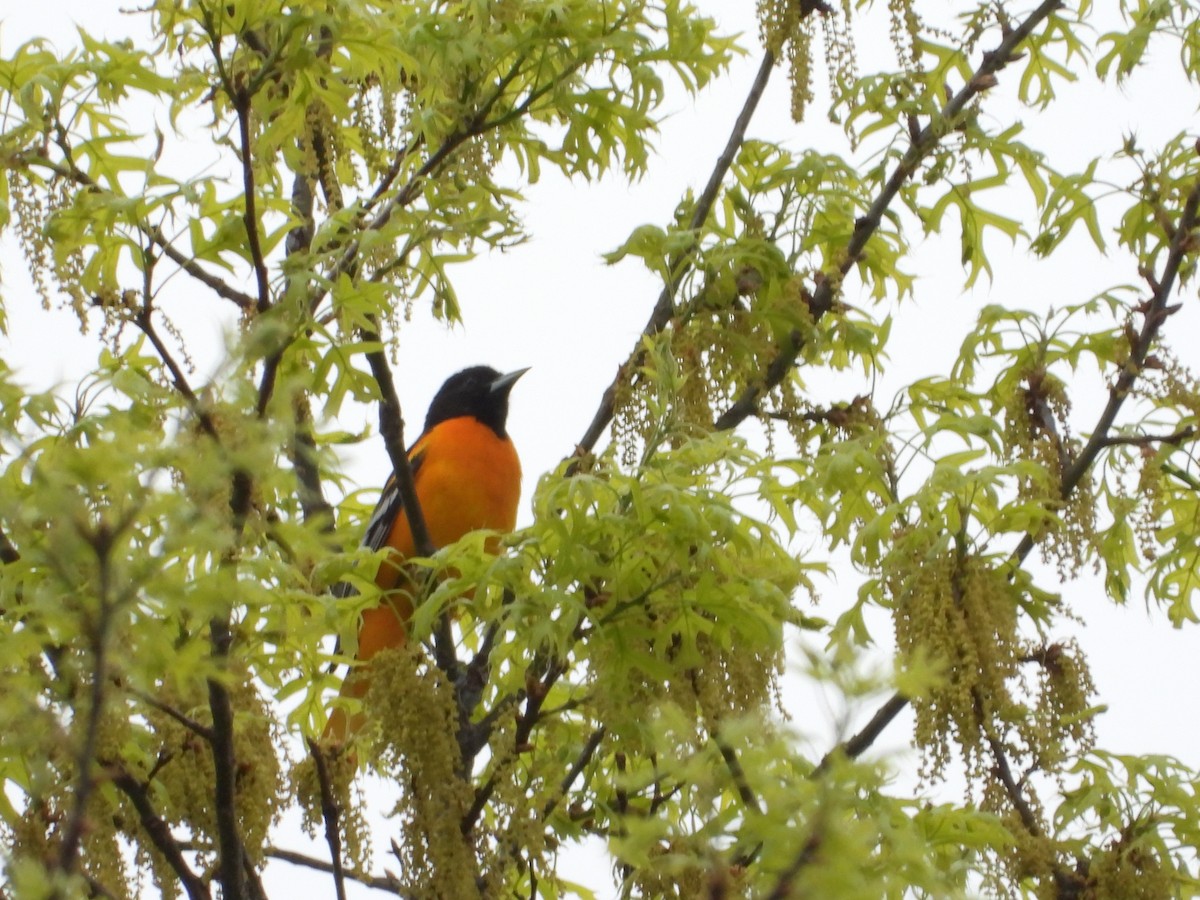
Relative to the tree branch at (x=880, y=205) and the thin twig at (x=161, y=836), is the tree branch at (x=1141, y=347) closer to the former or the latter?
the tree branch at (x=880, y=205)

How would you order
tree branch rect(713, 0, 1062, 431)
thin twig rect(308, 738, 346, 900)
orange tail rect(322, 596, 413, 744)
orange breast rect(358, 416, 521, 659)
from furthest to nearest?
orange breast rect(358, 416, 521, 659) < orange tail rect(322, 596, 413, 744) < tree branch rect(713, 0, 1062, 431) < thin twig rect(308, 738, 346, 900)

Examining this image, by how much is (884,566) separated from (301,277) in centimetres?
119

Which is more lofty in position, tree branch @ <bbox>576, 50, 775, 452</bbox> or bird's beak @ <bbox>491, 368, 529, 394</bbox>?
bird's beak @ <bbox>491, 368, 529, 394</bbox>

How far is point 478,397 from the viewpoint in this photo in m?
5.95

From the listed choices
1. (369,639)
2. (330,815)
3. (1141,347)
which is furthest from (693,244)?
(369,639)

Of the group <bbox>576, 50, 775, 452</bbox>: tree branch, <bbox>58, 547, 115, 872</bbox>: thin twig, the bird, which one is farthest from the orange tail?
<bbox>58, 547, 115, 872</bbox>: thin twig

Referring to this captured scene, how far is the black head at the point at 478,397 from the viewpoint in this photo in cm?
585

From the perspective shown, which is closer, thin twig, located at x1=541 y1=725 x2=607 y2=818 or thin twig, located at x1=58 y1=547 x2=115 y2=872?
thin twig, located at x1=58 y1=547 x2=115 y2=872

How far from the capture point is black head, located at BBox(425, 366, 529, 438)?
585 cm

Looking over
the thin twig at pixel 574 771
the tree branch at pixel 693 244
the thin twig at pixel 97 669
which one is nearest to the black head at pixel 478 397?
the tree branch at pixel 693 244

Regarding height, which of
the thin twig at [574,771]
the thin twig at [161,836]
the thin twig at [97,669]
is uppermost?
the thin twig at [574,771]

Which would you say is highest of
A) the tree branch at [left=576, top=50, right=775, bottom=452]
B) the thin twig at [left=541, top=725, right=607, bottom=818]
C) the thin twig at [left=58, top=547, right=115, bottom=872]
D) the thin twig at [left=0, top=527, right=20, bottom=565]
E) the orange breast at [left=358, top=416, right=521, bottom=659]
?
the orange breast at [left=358, top=416, right=521, bottom=659]

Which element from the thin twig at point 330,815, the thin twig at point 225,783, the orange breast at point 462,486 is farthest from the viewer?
the orange breast at point 462,486

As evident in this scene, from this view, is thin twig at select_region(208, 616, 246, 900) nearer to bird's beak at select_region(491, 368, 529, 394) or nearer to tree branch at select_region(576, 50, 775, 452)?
tree branch at select_region(576, 50, 775, 452)
